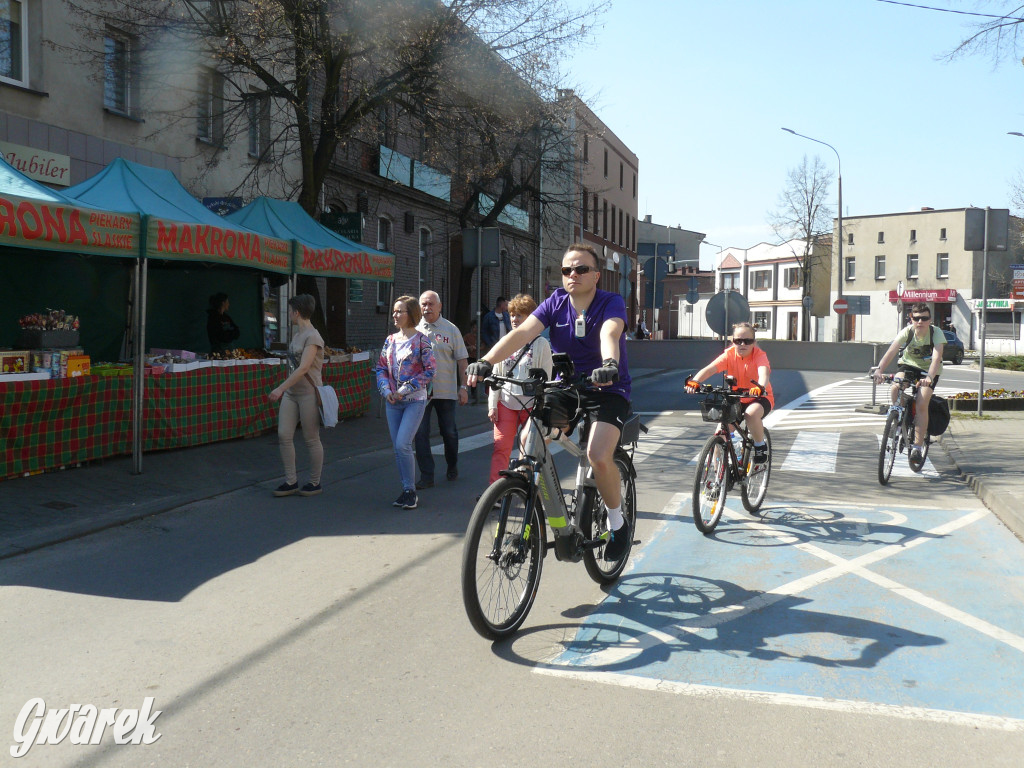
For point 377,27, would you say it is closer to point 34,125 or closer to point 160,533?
point 34,125

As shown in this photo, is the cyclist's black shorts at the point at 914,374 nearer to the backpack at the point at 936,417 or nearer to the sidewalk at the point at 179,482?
the backpack at the point at 936,417

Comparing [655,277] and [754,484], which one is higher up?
[655,277]

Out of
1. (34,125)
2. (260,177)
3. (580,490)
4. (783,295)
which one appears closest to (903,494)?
(580,490)

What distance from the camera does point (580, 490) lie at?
5020mm

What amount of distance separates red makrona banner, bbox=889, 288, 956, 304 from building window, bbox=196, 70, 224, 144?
55849 millimetres

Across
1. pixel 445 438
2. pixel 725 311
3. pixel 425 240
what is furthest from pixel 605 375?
pixel 425 240

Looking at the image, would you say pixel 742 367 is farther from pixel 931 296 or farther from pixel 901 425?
pixel 931 296

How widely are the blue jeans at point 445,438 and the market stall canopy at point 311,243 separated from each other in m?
4.26

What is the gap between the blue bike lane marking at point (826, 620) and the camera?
3.98m

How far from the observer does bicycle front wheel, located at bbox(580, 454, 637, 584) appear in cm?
507

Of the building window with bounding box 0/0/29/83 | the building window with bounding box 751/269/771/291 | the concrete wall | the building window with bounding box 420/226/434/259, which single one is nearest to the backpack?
the building window with bounding box 0/0/29/83

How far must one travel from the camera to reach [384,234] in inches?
1018

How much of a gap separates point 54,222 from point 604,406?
5485 millimetres

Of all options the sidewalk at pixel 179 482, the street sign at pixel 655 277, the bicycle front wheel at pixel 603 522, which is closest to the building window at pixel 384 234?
the street sign at pixel 655 277
